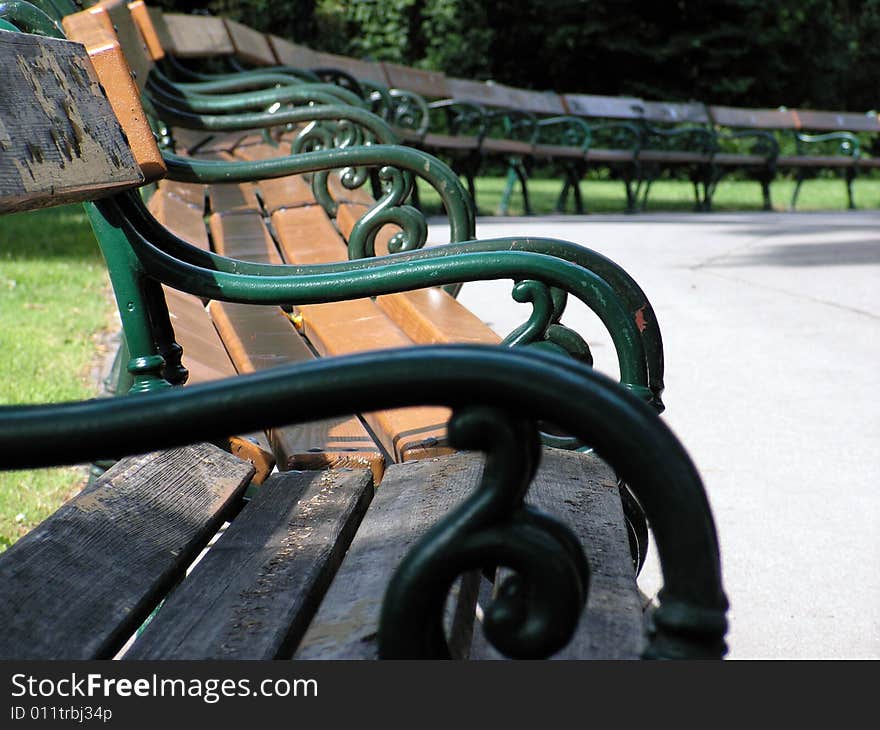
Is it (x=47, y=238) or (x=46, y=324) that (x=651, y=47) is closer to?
(x=47, y=238)

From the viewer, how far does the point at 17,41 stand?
145 cm

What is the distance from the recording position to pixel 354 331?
2.16 metres

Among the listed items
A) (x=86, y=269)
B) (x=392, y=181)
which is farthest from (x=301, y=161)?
(x=86, y=269)

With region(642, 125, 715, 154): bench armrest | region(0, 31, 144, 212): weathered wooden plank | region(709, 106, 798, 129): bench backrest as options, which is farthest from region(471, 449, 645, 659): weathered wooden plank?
region(709, 106, 798, 129): bench backrest

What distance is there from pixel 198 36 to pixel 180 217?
350 cm

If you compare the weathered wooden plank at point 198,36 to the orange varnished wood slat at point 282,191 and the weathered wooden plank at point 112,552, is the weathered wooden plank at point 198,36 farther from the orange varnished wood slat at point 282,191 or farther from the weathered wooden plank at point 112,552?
the weathered wooden plank at point 112,552

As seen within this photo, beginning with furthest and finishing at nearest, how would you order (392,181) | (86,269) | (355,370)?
(86,269) → (392,181) → (355,370)

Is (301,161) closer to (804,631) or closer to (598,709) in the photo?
(804,631)

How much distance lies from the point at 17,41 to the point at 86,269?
446cm

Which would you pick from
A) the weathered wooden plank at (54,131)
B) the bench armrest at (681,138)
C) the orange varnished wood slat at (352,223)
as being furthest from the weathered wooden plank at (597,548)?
the bench armrest at (681,138)

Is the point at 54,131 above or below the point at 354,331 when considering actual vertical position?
above

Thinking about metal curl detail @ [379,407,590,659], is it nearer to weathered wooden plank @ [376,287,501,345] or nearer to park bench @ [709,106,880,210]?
weathered wooden plank @ [376,287,501,345]

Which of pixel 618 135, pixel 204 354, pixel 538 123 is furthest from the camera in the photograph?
pixel 618 135

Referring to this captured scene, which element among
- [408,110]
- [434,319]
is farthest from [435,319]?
[408,110]
